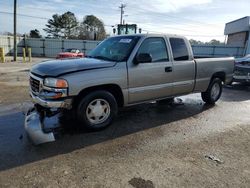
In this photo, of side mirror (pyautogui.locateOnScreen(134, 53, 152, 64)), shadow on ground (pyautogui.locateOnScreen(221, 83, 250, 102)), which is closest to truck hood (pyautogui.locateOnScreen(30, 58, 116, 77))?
side mirror (pyautogui.locateOnScreen(134, 53, 152, 64))

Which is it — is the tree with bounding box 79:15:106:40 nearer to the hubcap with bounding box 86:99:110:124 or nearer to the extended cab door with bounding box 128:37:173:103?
the extended cab door with bounding box 128:37:173:103

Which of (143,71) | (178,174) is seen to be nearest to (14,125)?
(143,71)

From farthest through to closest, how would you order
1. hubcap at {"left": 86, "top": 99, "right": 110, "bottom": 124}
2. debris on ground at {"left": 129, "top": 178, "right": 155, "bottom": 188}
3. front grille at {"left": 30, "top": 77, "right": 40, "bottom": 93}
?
hubcap at {"left": 86, "top": 99, "right": 110, "bottom": 124} < front grille at {"left": 30, "top": 77, "right": 40, "bottom": 93} < debris on ground at {"left": 129, "top": 178, "right": 155, "bottom": 188}

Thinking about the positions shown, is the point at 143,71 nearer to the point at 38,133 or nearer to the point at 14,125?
the point at 38,133

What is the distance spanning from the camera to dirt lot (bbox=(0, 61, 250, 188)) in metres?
3.16

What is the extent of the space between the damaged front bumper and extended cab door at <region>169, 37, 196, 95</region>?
298 cm

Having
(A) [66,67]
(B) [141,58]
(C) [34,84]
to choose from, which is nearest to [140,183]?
(A) [66,67]

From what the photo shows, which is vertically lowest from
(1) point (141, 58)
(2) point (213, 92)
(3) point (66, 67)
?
(2) point (213, 92)

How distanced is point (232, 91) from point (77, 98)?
7.63 m

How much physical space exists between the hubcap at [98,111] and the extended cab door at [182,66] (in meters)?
1.94

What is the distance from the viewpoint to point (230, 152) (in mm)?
4121

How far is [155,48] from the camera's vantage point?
217 inches

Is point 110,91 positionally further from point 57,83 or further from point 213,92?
point 213,92

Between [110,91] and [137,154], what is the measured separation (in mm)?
1596
